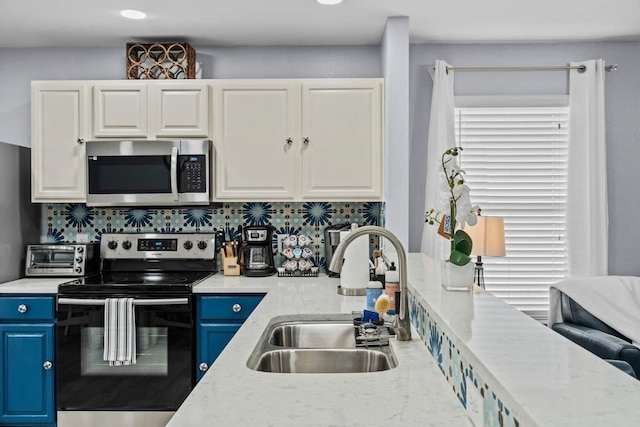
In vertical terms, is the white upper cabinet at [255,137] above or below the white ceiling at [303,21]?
below

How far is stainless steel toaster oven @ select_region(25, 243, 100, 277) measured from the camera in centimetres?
351

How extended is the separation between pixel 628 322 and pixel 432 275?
1.72m

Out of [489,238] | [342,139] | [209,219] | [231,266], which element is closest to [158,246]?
[209,219]

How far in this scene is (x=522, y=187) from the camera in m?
3.89

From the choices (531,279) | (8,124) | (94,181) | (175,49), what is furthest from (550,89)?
(8,124)

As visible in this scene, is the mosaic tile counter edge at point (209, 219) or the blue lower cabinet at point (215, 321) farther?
the mosaic tile counter edge at point (209, 219)

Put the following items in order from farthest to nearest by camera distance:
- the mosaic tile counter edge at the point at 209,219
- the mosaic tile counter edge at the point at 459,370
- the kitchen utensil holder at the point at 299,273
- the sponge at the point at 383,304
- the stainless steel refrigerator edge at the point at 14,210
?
the mosaic tile counter edge at the point at 209,219 < the kitchen utensil holder at the point at 299,273 < the stainless steel refrigerator edge at the point at 14,210 < the sponge at the point at 383,304 < the mosaic tile counter edge at the point at 459,370

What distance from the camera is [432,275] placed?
7.28 feet

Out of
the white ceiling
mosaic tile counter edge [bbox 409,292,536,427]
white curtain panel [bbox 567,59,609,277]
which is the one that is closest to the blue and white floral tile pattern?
mosaic tile counter edge [bbox 409,292,536,427]

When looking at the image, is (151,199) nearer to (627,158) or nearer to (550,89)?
(550,89)

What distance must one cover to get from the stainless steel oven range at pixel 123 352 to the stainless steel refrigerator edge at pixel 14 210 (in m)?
0.53

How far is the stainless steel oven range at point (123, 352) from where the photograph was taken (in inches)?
122

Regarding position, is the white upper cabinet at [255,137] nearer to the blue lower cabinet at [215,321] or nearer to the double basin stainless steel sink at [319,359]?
the blue lower cabinet at [215,321]

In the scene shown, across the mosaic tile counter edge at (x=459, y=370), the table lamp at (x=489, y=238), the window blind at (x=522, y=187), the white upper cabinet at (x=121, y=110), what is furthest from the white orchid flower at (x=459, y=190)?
the white upper cabinet at (x=121, y=110)
